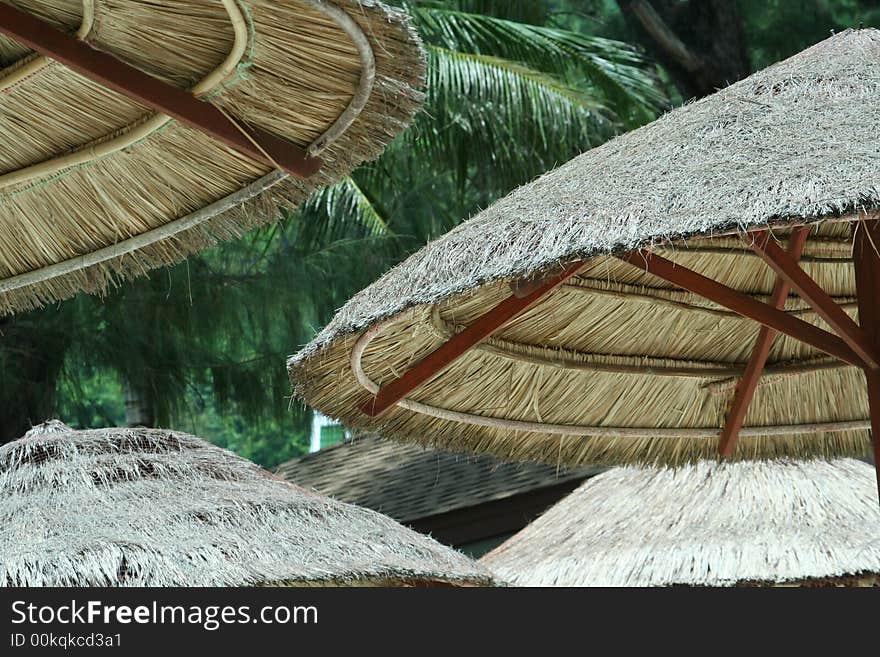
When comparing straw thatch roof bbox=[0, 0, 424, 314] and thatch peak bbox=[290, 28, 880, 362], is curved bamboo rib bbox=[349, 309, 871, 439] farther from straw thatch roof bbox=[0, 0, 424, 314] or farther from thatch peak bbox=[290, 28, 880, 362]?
straw thatch roof bbox=[0, 0, 424, 314]

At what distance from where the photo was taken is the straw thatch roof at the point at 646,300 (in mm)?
3186

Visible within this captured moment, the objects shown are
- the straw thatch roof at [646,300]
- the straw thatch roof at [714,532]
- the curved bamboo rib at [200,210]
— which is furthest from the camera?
the straw thatch roof at [714,532]

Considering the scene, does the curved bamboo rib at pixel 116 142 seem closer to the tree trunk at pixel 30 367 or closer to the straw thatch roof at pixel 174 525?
the straw thatch roof at pixel 174 525

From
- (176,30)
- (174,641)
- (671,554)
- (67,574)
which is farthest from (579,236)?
(671,554)

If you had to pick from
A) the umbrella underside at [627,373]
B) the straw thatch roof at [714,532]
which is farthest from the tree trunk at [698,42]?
the umbrella underside at [627,373]

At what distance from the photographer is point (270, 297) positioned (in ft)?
32.3

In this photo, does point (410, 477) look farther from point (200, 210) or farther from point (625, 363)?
point (200, 210)

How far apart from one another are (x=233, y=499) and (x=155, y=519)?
34 centimetres

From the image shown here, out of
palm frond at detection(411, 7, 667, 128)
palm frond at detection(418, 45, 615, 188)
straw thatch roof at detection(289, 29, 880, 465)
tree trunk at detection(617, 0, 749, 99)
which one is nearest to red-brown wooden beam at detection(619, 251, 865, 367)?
straw thatch roof at detection(289, 29, 880, 465)

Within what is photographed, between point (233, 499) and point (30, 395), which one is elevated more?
point (30, 395)

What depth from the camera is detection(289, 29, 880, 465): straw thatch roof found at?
3186 mm

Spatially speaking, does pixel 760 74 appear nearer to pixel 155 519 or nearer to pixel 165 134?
pixel 165 134

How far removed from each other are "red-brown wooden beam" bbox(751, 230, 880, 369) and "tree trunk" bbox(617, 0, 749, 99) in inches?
331

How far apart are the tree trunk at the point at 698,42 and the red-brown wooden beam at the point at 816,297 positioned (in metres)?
8.40
